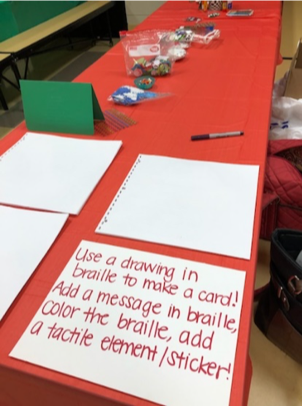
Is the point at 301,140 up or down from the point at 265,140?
down

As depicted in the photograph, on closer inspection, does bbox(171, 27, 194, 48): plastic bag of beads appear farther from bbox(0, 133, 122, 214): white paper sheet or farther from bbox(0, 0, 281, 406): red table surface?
bbox(0, 133, 122, 214): white paper sheet

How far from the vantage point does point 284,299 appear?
0.93 metres

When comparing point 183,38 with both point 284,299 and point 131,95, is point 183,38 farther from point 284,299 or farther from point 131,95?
point 284,299

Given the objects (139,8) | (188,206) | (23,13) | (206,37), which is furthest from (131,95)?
(139,8)

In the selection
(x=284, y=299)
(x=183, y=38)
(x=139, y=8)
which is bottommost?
(x=284, y=299)

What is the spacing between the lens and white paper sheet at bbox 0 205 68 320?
588mm

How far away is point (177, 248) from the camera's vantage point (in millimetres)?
626

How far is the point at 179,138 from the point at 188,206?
302mm

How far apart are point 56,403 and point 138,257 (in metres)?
0.26

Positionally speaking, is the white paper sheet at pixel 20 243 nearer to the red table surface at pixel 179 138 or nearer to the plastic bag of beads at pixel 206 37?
the red table surface at pixel 179 138

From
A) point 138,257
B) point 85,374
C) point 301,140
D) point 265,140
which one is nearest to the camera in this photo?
point 85,374

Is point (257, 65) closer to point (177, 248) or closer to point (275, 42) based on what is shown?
point (275, 42)

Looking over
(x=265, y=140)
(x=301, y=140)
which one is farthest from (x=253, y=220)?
(x=301, y=140)

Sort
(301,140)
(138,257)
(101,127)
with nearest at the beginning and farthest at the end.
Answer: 1. (138,257)
2. (101,127)
3. (301,140)
